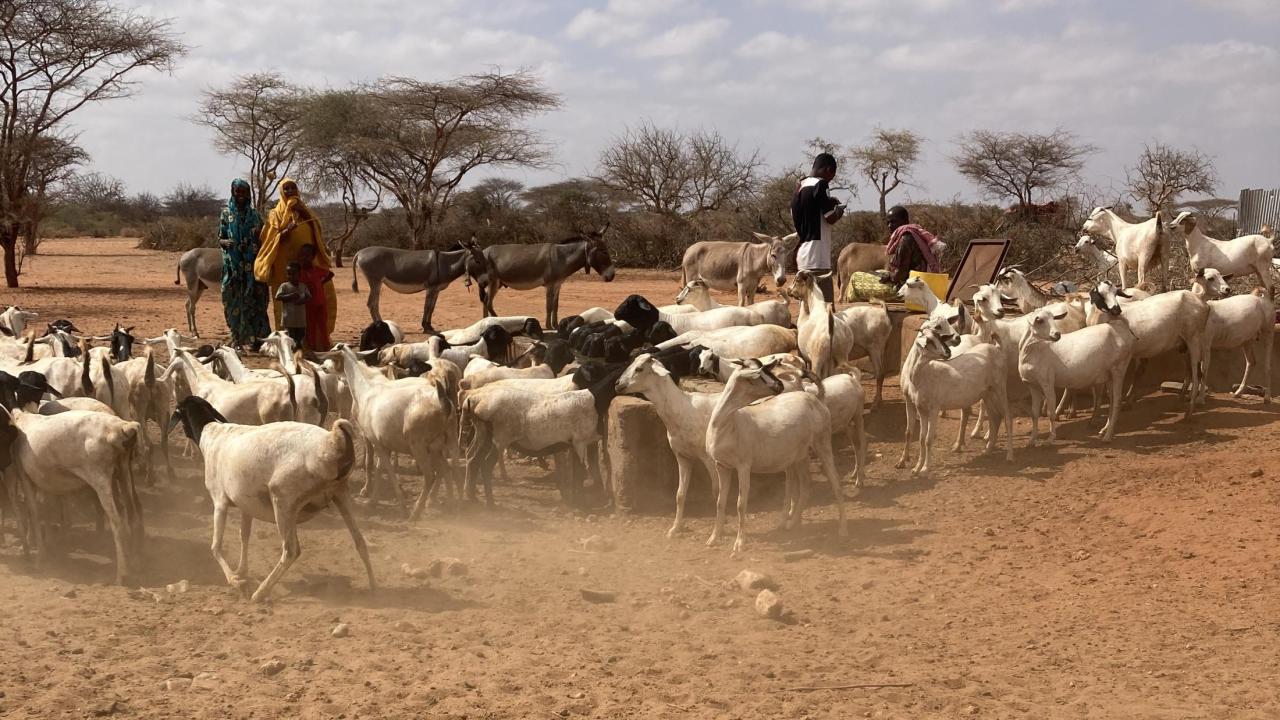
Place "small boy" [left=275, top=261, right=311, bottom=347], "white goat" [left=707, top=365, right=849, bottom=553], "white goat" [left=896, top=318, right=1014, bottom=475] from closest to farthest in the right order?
1. "white goat" [left=707, top=365, right=849, bottom=553]
2. "white goat" [left=896, top=318, right=1014, bottom=475]
3. "small boy" [left=275, top=261, right=311, bottom=347]

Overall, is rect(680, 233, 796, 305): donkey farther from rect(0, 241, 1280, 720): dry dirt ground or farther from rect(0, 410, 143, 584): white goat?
rect(0, 410, 143, 584): white goat

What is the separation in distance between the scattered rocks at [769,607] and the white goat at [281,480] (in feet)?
7.00

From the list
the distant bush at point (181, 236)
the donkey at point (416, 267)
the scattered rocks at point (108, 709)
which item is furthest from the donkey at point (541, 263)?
the distant bush at point (181, 236)

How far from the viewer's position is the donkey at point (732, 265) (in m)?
18.4

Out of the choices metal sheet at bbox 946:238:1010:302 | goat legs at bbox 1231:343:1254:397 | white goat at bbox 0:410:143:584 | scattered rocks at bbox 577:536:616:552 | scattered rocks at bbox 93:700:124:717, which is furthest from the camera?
metal sheet at bbox 946:238:1010:302

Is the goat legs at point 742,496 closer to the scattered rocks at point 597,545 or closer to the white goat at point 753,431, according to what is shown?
the white goat at point 753,431

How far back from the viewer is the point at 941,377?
9547mm

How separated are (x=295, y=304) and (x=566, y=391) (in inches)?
211

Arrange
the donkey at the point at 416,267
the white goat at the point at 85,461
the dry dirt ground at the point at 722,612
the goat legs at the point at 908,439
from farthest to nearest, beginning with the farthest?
the donkey at the point at 416,267 < the goat legs at the point at 908,439 < the white goat at the point at 85,461 < the dry dirt ground at the point at 722,612

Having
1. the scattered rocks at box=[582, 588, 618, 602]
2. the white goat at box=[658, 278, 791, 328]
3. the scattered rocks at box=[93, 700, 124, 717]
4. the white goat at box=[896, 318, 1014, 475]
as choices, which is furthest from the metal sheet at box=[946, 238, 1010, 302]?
the scattered rocks at box=[93, 700, 124, 717]

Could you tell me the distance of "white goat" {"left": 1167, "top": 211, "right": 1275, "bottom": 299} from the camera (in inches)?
500

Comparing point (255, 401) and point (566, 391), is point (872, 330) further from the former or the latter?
point (255, 401)

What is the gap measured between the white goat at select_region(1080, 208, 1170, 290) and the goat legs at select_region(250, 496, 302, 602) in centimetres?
939

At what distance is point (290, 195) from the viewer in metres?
13.5
